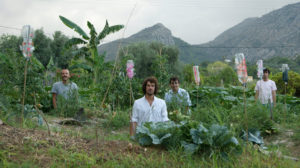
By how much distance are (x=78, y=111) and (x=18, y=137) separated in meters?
3.80

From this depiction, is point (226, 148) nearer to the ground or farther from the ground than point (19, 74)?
nearer to the ground

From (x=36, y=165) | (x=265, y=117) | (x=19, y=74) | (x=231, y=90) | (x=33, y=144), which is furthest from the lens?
(x=231, y=90)

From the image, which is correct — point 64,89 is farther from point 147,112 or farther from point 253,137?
point 253,137

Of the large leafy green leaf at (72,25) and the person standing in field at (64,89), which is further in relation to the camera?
the large leafy green leaf at (72,25)

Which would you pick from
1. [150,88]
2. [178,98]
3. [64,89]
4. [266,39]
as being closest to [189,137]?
[150,88]

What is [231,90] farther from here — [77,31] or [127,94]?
[77,31]

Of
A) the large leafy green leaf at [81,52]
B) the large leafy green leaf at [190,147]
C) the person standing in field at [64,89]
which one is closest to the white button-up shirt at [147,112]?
the large leafy green leaf at [190,147]

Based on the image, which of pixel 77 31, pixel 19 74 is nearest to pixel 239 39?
pixel 77 31

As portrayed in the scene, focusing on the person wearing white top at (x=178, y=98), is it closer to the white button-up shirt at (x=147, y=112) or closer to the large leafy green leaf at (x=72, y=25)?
the white button-up shirt at (x=147, y=112)

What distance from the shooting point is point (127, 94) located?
7508 millimetres

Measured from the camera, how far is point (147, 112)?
13.1 ft

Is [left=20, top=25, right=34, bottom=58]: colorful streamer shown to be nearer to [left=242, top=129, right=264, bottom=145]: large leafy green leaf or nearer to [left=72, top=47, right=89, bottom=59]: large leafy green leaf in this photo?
[left=242, top=129, right=264, bottom=145]: large leafy green leaf

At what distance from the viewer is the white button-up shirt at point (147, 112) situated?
3967 mm

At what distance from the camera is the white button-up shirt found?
3.97 metres
